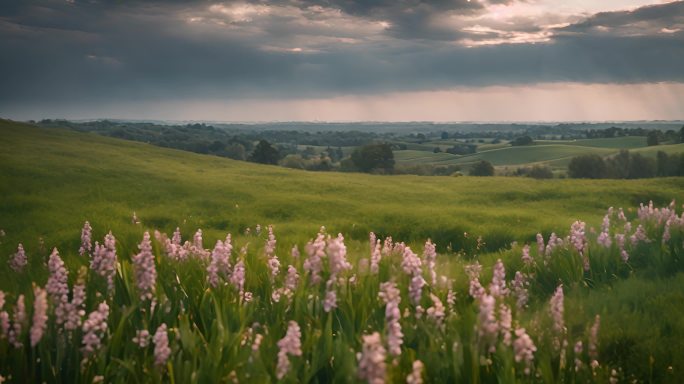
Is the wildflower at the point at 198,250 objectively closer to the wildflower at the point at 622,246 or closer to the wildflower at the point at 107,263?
the wildflower at the point at 107,263

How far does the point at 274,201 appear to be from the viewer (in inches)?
1080

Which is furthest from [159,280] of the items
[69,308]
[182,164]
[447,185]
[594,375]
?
[182,164]

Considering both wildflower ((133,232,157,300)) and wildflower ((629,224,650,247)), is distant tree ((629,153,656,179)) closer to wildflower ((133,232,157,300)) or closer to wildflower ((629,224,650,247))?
wildflower ((629,224,650,247))

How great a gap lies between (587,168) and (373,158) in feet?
118

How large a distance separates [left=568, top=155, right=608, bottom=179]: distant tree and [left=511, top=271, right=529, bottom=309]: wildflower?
280 ft

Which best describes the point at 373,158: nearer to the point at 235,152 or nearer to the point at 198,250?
the point at 235,152

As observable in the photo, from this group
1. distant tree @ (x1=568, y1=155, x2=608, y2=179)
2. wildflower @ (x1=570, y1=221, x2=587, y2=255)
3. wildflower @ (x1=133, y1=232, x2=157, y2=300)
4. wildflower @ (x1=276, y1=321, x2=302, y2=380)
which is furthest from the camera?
distant tree @ (x1=568, y1=155, x2=608, y2=179)

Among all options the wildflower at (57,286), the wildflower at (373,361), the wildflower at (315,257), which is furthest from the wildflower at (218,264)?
the wildflower at (373,361)

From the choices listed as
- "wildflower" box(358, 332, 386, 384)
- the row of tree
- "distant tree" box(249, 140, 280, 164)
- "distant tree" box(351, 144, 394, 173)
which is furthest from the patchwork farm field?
the row of tree

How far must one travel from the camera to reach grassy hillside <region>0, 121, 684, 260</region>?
63.7 feet

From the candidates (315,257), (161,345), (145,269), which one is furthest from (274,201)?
(161,345)

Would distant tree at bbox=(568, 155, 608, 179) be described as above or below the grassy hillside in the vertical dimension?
below

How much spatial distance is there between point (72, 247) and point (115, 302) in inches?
437

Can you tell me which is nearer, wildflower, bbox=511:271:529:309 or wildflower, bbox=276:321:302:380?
wildflower, bbox=276:321:302:380
